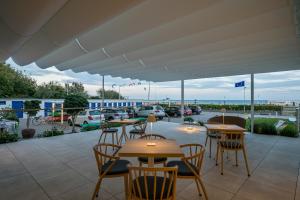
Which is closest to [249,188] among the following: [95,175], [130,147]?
[130,147]

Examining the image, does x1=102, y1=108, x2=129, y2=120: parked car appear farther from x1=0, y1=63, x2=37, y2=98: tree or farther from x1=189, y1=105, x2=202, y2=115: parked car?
x1=0, y1=63, x2=37, y2=98: tree

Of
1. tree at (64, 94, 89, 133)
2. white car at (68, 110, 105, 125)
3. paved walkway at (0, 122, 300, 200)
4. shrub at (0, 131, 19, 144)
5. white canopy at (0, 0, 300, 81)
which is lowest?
paved walkway at (0, 122, 300, 200)

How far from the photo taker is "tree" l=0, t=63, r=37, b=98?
14.6 metres

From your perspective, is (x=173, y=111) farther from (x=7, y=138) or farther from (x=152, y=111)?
(x=7, y=138)

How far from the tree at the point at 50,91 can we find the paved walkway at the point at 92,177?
2176 centimetres

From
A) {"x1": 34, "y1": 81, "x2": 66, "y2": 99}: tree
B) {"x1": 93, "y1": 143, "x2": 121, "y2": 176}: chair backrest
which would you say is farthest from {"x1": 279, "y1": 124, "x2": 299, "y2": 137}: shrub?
{"x1": 34, "y1": 81, "x2": 66, "y2": 99}: tree

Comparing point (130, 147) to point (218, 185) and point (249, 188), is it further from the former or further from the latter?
point (249, 188)

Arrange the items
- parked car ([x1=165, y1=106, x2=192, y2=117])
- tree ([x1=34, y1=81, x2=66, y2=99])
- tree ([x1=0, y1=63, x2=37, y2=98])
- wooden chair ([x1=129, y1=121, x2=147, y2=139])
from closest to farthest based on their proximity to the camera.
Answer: wooden chair ([x1=129, y1=121, x2=147, y2=139]) < tree ([x1=0, y1=63, x2=37, y2=98]) < parked car ([x1=165, y1=106, x2=192, y2=117]) < tree ([x1=34, y1=81, x2=66, y2=99])

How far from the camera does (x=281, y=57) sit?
16.6ft

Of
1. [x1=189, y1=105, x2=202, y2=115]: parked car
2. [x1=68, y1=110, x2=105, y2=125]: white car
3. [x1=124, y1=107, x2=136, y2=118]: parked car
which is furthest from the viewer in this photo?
[x1=189, y1=105, x2=202, y2=115]: parked car

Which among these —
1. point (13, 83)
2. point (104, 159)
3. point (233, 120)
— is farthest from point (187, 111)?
point (13, 83)

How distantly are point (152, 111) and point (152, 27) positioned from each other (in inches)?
428

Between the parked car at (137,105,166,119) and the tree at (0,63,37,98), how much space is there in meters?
11.3

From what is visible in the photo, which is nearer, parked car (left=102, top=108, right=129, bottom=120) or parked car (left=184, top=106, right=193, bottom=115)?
parked car (left=102, top=108, right=129, bottom=120)
